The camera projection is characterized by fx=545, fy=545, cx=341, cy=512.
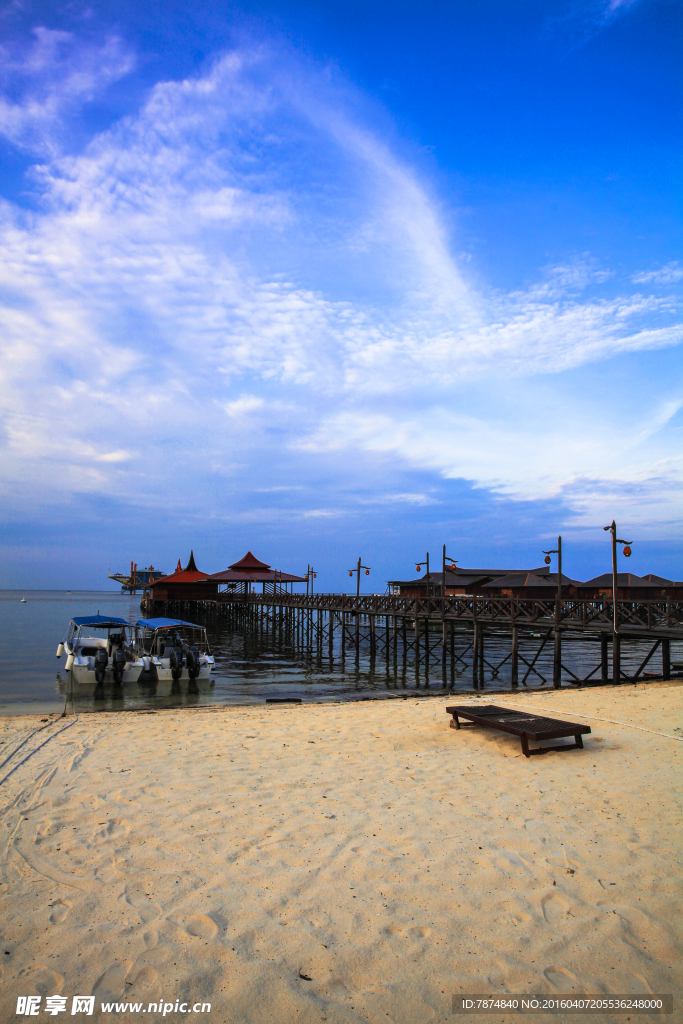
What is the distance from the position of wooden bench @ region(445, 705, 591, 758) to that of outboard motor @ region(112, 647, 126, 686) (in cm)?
1526

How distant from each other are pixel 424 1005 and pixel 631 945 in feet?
4.76

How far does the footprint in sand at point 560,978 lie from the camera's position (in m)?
3.10

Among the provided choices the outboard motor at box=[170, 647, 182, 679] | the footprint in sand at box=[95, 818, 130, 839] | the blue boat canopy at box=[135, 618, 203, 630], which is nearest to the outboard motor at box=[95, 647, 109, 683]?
the outboard motor at box=[170, 647, 182, 679]

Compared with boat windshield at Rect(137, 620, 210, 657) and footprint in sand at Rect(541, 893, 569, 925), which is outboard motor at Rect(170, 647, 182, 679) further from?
footprint in sand at Rect(541, 893, 569, 925)

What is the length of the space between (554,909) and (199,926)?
2.44 m

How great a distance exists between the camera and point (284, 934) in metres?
3.52

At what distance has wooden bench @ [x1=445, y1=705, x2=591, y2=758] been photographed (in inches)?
286

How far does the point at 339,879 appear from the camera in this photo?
165 inches

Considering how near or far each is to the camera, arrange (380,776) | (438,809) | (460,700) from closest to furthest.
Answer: (438,809) → (380,776) → (460,700)

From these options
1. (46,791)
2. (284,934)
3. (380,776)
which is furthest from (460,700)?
(284,934)

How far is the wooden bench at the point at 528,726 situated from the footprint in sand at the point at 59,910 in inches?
216

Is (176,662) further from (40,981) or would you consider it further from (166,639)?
(40,981)

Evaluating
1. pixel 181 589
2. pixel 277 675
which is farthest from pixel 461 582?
pixel 277 675

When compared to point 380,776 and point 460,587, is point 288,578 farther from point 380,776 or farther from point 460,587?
point 380,776
